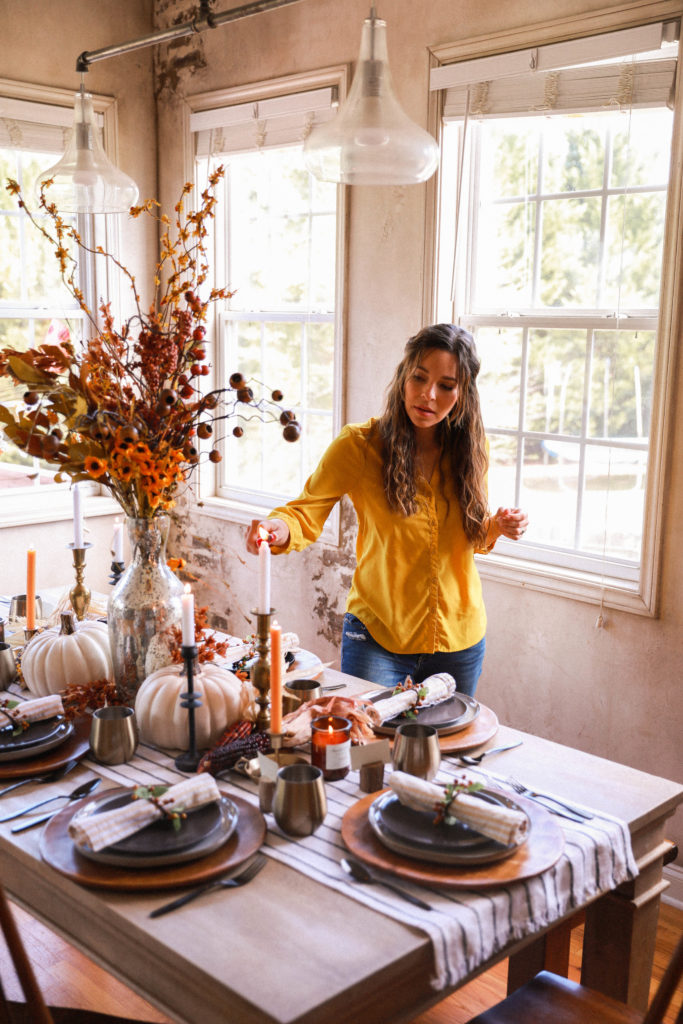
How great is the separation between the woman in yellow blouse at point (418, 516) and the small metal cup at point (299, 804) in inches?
38.2

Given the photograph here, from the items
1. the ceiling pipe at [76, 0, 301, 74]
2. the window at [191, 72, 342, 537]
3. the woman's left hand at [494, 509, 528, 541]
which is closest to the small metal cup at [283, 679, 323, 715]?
the woman's left hand at [494, 509, 528, 541]

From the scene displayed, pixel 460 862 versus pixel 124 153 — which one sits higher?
pixel 124 153

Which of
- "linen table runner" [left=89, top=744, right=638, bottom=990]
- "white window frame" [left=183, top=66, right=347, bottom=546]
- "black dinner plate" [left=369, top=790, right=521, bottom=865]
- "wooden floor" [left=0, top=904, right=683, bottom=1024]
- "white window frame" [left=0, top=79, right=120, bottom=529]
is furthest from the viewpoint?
"white window frame" [left=0, top=79, right=120, bottom=529]

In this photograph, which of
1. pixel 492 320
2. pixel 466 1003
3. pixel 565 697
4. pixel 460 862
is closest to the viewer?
pixel 460 862

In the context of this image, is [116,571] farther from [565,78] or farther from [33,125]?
[33,125]

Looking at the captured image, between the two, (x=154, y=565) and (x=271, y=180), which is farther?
(x=271, y=180)

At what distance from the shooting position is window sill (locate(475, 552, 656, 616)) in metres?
2.81

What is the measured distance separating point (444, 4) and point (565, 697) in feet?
7.67

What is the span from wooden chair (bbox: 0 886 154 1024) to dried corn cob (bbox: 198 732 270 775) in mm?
423

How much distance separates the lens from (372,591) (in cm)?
249

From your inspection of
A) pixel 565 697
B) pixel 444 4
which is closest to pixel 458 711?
pixel 565 697

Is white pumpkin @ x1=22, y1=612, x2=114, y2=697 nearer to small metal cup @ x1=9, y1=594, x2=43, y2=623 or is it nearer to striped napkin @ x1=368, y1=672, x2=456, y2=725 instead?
small metal cup @ x1=9, y1=594, x2=43, y2=623

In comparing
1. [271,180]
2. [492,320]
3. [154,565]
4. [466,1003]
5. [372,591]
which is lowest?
[466,1003]

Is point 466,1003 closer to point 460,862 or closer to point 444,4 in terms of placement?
point 460,862
